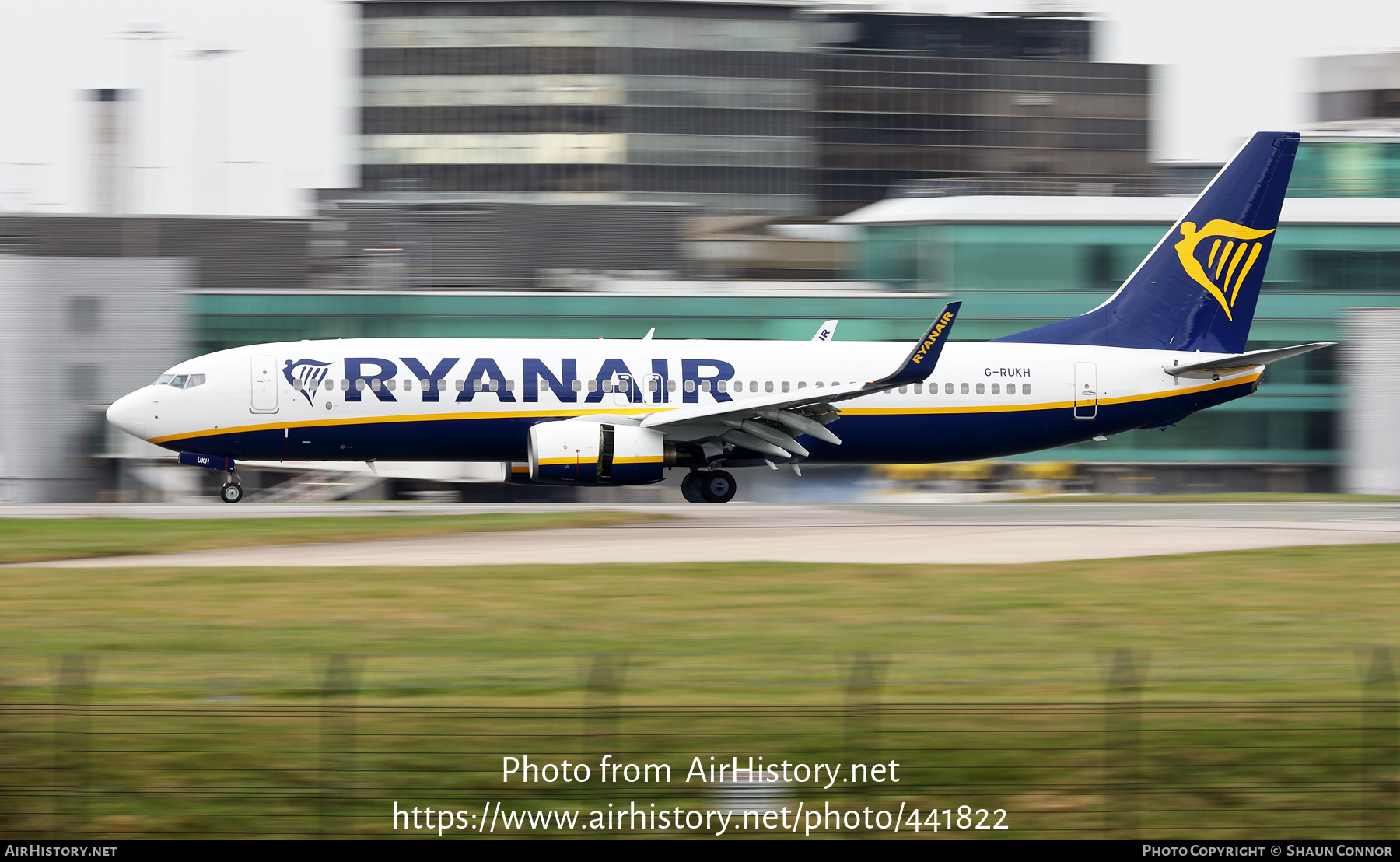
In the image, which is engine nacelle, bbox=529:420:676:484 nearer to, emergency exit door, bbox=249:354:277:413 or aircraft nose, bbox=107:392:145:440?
emergency exit door, bbox=249:354:277:413

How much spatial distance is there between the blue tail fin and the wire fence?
2662 centimetres

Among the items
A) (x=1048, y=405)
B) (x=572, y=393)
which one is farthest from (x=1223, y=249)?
(x=572, y=393)

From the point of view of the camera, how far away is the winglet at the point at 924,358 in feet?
103

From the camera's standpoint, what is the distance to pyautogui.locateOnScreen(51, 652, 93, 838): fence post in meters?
8.99

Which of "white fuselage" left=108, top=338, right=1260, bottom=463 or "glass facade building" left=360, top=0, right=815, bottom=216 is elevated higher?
"glass facade building" left=360, top=0, right=815, bottom=216

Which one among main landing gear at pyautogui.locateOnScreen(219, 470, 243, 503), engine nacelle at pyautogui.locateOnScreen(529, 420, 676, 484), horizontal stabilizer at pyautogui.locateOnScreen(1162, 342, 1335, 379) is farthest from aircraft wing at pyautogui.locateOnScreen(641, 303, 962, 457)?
main landing gear at pyautogui.locateOnScreen(219, 470, 243, 503)

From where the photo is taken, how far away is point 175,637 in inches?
569

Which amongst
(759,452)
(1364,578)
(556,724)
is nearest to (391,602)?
(556,724)

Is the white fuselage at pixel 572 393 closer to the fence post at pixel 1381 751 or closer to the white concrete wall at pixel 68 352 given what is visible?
the white concrete wall at pixel 68 352

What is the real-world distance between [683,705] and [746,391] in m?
23.6

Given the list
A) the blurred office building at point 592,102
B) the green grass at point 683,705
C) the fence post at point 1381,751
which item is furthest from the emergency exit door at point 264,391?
the blurred office building at point 592,102

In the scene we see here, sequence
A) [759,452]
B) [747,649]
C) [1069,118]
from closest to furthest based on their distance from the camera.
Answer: [747,649] < [759,452] < [1069,118]
